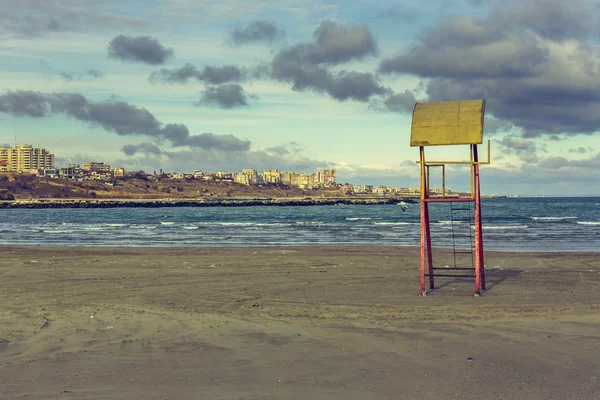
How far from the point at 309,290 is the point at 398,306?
2.75 metres

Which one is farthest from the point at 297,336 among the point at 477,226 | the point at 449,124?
the point at 449,124

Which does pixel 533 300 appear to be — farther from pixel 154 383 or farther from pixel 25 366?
pixel 25 366

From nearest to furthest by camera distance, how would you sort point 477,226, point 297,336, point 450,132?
1. point 297,336
2. point 450,132
3. point 477,226

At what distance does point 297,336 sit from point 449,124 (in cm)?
591

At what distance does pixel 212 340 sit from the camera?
9312 mm

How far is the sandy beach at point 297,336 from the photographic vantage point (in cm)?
712

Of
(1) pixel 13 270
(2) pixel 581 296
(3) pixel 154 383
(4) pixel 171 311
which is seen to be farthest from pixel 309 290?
(1) pixel 13 270

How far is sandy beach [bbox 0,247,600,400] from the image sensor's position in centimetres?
712

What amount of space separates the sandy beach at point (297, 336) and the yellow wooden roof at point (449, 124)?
3.32m

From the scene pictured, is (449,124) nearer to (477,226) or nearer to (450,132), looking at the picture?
(450,132)

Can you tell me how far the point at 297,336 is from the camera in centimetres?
954

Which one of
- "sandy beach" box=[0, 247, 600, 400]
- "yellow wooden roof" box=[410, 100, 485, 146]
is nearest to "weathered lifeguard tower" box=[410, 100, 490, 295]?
"yellow wooden roof" box=[410, 100, 485, 146]

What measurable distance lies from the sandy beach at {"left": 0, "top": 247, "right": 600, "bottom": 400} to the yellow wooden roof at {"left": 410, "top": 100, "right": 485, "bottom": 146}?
3316 millimetres

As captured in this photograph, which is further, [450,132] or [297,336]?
[450,132]
